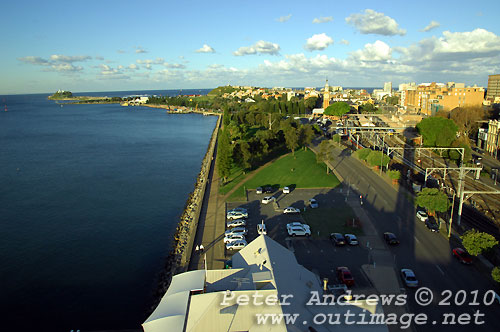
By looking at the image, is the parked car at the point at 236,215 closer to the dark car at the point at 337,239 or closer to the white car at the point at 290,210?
the white car at the point at 290,210

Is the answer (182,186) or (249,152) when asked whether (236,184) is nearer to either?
(249,152)

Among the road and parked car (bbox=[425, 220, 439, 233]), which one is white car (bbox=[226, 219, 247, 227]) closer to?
the road

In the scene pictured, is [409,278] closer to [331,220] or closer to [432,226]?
[432,226]

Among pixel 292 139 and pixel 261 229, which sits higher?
pixel 292 139

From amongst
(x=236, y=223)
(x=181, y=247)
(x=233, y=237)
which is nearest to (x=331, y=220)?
(x=236, y=223)

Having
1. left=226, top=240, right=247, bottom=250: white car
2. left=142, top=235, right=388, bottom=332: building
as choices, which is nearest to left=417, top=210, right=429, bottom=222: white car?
left=142, top=235, right=388, bottom=332: building

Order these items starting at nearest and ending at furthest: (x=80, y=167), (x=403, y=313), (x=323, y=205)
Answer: (x=403, y=313) < (x=323, y=205) < (x=80, y=167)

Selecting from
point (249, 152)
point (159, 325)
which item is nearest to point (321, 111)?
point (249, 152)
